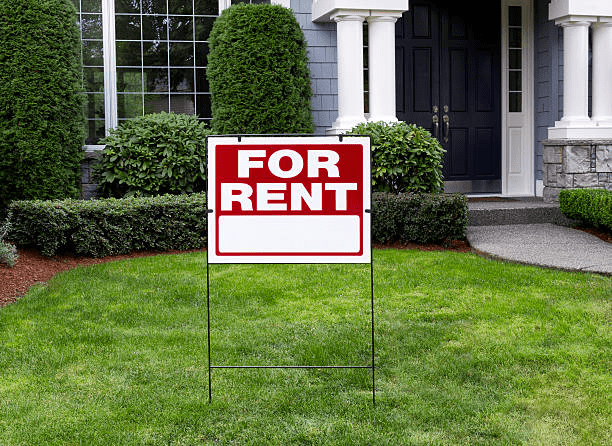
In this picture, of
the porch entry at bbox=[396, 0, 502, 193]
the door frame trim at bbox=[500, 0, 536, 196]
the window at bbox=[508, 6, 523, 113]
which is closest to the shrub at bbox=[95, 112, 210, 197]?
the porch entry at bbox=[396, 0, 502, 193]

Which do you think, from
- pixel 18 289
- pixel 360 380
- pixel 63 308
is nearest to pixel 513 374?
pixel 360 380

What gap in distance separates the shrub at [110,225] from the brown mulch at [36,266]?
0.08 m

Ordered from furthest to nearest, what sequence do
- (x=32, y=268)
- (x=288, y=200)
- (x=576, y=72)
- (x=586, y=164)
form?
1. (x=576, y=72)
2. (x=586, y=164)
3. (x=32, y=268)
4. (x=288, y=200)

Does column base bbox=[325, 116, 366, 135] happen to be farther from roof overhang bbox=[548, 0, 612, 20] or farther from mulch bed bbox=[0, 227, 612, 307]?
roof overhang bbox=[548, 0, 612, 20]

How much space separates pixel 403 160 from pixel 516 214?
5.24 feet

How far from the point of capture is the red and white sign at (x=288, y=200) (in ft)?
12.0

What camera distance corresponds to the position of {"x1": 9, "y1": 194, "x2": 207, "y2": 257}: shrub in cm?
714

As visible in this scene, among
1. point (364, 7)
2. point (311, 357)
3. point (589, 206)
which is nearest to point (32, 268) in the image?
point (311, 357)

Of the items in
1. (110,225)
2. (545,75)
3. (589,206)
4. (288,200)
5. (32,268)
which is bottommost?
(32,268)

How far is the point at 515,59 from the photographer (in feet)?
34.4

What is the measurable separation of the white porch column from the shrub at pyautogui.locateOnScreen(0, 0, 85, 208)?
10.7ft

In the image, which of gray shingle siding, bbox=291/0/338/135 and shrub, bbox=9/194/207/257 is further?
gray shingle siding, bbox=291/0/338/135

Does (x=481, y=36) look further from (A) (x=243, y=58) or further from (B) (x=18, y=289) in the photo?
(B) (x=18, y=289)

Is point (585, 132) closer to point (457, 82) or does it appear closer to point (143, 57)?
A: point (457, 82)
